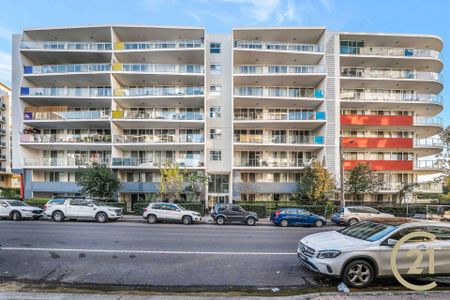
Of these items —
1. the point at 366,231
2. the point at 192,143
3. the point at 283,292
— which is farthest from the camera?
the point at 192,143

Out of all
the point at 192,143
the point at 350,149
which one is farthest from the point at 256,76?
the point at 350,149

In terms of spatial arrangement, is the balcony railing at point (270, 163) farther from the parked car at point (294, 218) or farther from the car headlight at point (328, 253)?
the car headlight at point (328, 253)

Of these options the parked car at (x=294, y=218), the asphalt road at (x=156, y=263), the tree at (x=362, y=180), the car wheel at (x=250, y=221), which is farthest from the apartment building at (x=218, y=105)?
the asphalt road at (x=156, y=263)

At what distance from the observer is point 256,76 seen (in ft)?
95.5

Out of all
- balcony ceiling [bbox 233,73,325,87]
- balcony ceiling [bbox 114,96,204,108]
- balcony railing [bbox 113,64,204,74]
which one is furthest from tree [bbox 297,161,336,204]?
balcony railing [bbox 113,64,204,74]

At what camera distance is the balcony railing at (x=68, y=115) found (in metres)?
28.4

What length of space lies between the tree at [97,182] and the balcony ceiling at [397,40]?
102ft

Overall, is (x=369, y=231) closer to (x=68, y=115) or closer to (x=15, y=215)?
(x=15, y=215)

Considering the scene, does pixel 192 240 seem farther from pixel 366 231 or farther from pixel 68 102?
pixel 68 102

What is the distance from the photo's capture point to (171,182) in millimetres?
25797

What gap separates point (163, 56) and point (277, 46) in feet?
44.3

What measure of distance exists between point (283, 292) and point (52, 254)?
7.60 metres

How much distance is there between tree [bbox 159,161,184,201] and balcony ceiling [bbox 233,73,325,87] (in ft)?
42.4

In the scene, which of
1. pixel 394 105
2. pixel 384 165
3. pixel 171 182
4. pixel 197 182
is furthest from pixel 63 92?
pixel 394 105
